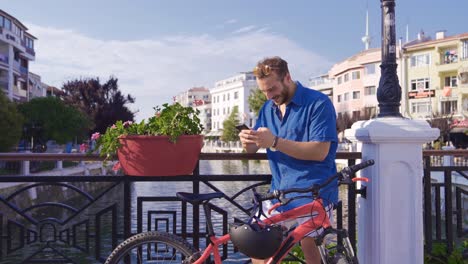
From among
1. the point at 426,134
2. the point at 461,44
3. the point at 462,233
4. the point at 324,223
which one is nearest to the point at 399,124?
the point at 426,134

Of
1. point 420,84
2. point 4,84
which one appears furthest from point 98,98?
point 420,84

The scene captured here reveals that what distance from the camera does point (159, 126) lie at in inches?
121

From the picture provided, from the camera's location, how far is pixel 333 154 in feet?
8.91

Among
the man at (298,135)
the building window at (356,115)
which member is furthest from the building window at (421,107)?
the man at (298,135)

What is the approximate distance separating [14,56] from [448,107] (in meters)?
41.4

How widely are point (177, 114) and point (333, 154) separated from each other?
1.04 m

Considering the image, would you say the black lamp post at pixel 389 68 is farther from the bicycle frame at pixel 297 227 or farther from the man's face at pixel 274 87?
the bicycle frame at pixel 297 227

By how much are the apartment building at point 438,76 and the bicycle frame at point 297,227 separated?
136 feet

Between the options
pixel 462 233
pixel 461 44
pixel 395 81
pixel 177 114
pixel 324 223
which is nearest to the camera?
pixel 324 223

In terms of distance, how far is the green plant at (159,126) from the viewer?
3059 millimetres

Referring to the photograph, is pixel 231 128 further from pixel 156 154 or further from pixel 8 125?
pixel 156 154

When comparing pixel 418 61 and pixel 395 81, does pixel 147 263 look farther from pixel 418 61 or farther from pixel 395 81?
pixel 418 61

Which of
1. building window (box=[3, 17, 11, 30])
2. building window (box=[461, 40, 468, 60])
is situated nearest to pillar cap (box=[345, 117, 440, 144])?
building window (box=[461, 40, 468, 60])

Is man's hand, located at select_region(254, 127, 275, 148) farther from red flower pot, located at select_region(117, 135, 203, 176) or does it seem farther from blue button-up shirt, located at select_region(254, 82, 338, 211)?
red flower pot, located at select_region(117, 135, 203, 176)
